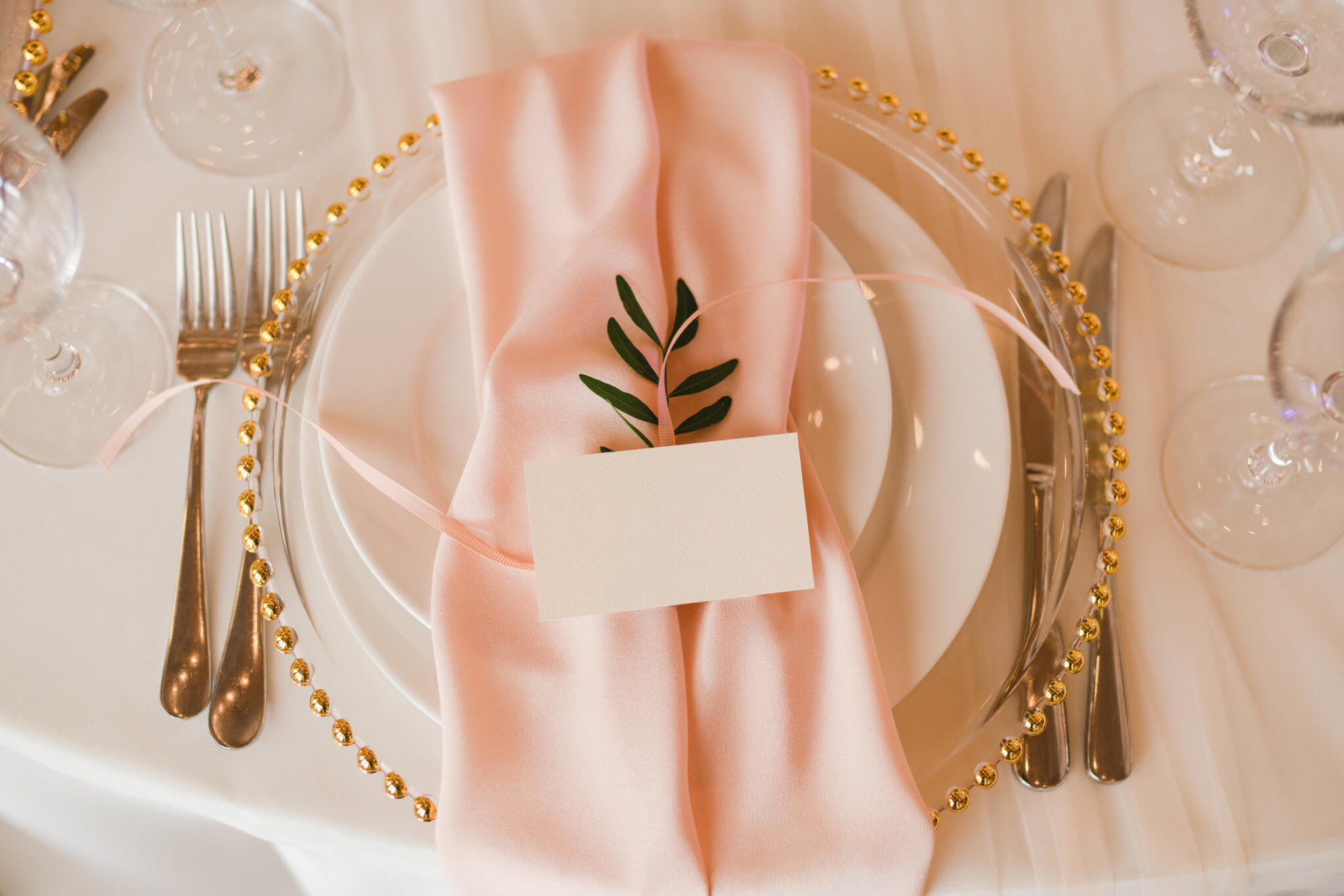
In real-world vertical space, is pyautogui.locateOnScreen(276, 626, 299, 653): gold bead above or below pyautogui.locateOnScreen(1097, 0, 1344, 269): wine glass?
below

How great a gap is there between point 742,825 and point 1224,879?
0.34 meters

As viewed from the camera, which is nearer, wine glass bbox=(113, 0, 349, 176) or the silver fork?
the silver fork

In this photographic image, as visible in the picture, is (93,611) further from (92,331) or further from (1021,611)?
(1021,611)

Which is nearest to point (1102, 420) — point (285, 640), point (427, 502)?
point (427, 502)

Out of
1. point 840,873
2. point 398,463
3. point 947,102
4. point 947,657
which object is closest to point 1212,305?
point 947,102

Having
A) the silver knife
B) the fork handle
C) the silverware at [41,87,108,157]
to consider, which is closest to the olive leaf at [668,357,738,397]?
the silver knife

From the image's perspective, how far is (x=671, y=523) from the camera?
1.64 feet

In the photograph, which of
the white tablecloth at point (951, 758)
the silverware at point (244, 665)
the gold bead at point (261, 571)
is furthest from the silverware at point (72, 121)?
the gold bead at point (261, 571)

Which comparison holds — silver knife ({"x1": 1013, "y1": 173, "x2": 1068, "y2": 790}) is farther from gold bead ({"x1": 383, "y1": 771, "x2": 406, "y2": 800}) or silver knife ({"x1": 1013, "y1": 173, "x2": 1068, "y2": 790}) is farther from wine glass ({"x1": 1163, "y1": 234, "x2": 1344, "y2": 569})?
gold bead ({"x1": 383, "y1": 771, "x2": 406, "y2": 800})

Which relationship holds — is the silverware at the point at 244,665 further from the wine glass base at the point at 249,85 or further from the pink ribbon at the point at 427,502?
the wine glass base at the point at 249,85

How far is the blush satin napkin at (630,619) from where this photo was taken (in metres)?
0.49

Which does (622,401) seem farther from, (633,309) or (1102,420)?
(1102,420)

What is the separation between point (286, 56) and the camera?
0.74m

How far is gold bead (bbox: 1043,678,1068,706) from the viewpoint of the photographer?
1.80 ft
